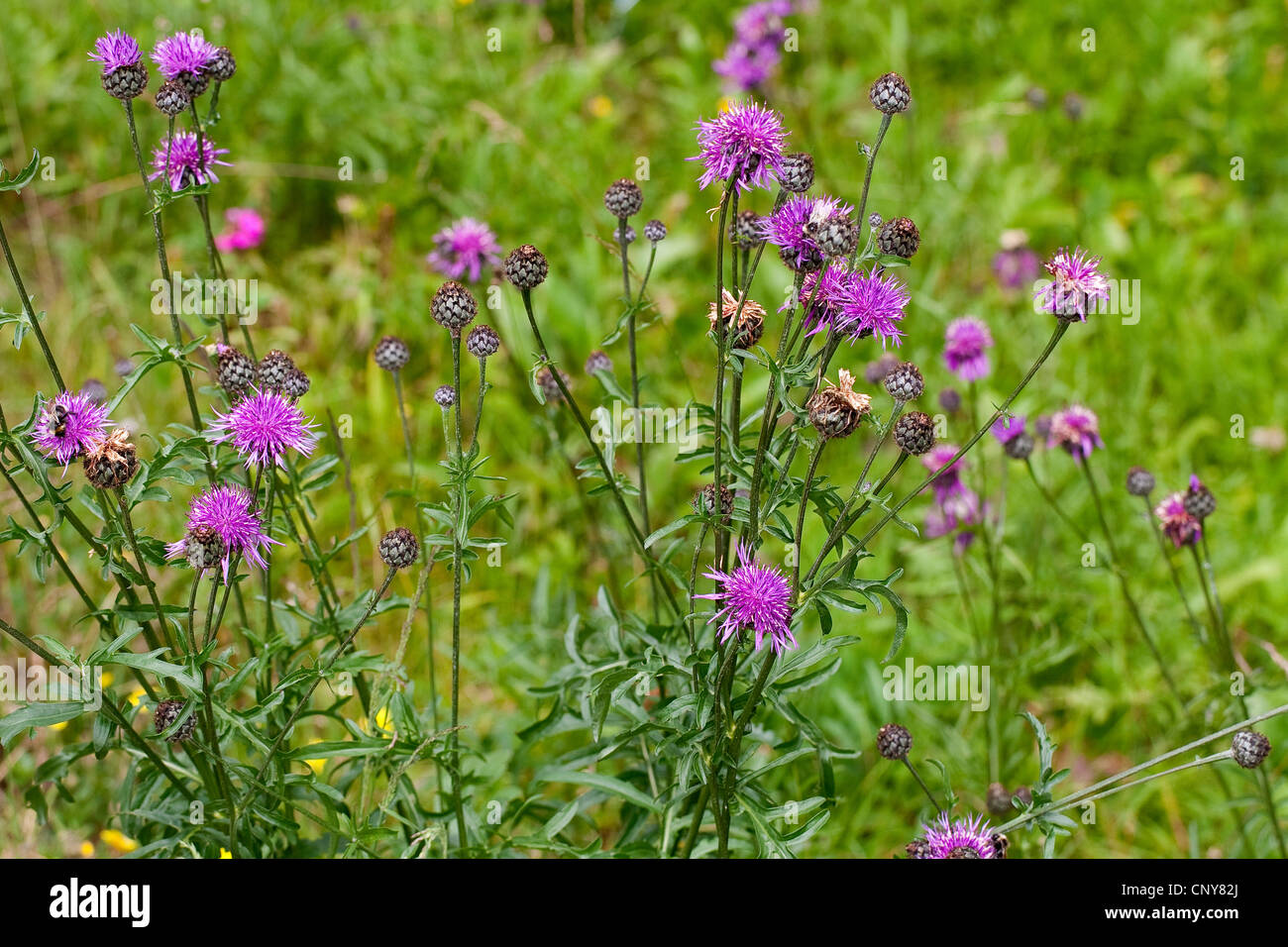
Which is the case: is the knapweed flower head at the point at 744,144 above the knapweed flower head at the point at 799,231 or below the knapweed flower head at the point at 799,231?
above

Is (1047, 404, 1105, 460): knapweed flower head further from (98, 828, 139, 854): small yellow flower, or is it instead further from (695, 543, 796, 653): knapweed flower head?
(98, 828, 139, 854): small yellow flower

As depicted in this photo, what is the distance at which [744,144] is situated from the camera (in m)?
1.85

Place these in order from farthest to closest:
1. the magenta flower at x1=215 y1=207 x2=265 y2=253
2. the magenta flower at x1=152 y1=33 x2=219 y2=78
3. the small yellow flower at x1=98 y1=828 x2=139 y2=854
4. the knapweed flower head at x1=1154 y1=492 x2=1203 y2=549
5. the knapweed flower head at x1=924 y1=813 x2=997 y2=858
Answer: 1. the magenta flower at x1=215 y1=207 x2=265 y2=253
2. the knapweed flower head at x1=1154 y1=492 x2=1203 y2=549
3. the small yellow flower at x1=98 y1=828 x2=139 y2=854
4. the magenta flower at x1=152 y1=33 x2=219 y2=78
5. the knapweed flower head at x1=924 y1=813 x2=997 y2=858

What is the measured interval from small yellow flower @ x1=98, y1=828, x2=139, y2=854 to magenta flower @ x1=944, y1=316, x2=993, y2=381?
234 centimetres

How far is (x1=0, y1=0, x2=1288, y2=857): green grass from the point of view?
10.4 feet

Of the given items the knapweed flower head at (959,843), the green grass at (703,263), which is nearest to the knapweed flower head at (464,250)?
the green grass at (703,263)

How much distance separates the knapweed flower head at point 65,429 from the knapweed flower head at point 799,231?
1.17 meters

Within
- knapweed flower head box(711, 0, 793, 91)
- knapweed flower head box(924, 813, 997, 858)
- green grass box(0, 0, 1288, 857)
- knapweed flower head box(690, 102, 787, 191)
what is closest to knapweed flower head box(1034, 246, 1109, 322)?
knapweed flower head box(690, 102, 787, 191)

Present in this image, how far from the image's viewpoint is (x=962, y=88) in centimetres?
523

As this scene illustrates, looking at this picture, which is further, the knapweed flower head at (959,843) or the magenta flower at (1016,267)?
→ the magenta flower at (1016,267)

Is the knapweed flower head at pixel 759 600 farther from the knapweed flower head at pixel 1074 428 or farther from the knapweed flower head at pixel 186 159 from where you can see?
the knapweed flower head at pixel 1074 428

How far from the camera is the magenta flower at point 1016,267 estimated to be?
13.5 feet
